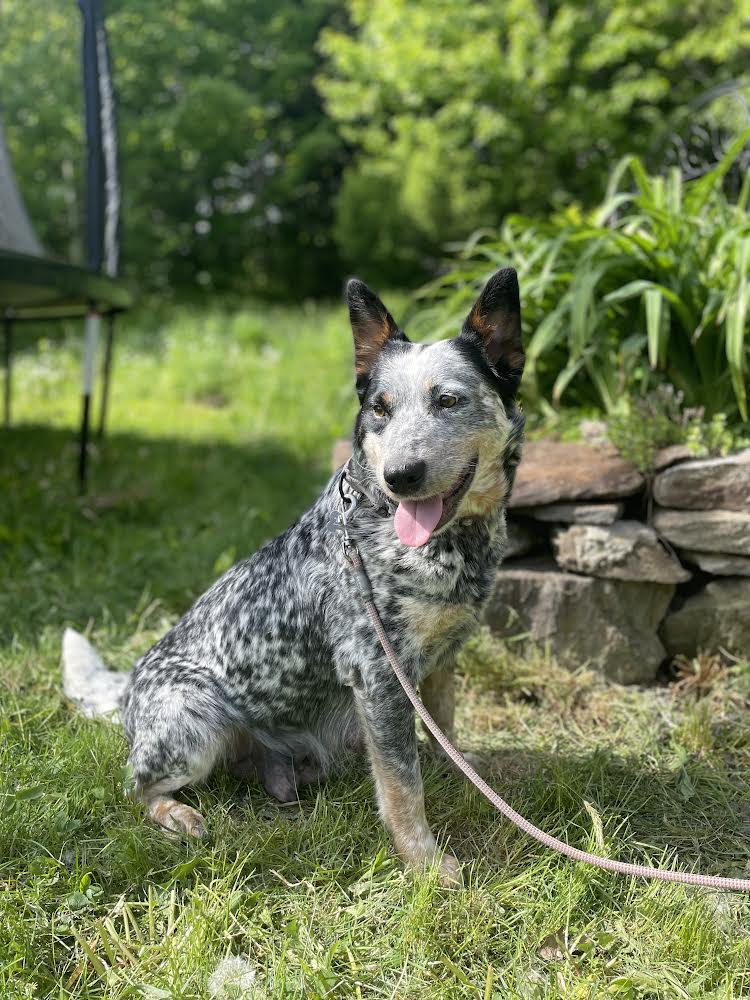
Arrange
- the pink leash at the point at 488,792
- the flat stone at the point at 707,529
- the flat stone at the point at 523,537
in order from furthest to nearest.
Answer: the flat stone at the point at 523,537 < the flat stone at the point at 707,529 < the pink leash at the point at 488,792

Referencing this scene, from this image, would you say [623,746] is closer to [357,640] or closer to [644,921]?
[644,921]

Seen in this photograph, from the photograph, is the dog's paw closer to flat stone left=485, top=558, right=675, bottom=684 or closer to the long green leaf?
flat stone left=485, top=558, right=675, bottom=684

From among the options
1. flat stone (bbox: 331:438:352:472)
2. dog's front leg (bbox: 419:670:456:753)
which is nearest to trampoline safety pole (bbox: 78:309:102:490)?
flat stone (bbox: 331:438:352:472)

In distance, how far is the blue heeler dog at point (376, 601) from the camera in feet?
6.73

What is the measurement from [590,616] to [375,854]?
1376 millimetres

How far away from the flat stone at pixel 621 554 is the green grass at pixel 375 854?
1.41 feet

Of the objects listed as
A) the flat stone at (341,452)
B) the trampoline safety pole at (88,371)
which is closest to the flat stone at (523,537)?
A: the flat stone at (341,452)

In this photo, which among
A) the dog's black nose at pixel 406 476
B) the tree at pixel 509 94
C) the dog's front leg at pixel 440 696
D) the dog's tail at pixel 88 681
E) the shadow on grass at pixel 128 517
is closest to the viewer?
the dog's black nose at pixel 406 476

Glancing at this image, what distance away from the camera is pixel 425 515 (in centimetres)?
199

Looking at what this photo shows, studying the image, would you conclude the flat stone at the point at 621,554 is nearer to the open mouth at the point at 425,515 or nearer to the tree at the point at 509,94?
the open mouth at the point at 425,515

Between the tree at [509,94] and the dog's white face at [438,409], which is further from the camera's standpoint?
the tree at [509,94]

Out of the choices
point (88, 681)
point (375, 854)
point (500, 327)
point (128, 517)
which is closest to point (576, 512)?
point (500, 327)

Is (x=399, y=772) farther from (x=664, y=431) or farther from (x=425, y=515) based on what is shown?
(x=664, y=431)

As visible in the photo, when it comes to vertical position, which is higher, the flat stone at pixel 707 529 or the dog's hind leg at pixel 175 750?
the flat stone at pixel 707 529
